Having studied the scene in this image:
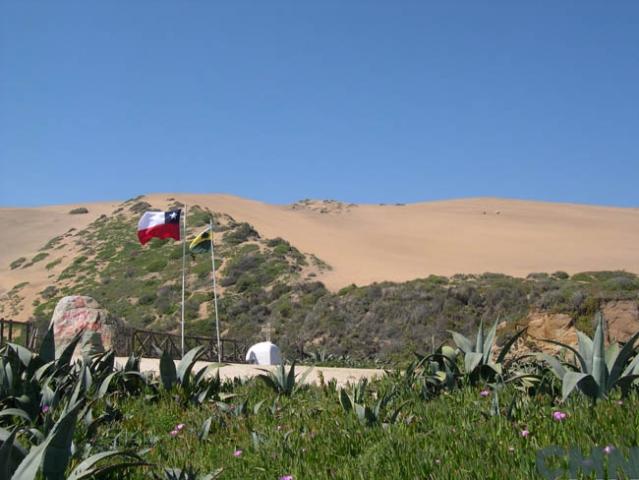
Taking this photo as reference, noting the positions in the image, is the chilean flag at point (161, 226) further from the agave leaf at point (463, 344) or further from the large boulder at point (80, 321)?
the agave leaf at point (463, 344)

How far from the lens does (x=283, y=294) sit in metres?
37.2

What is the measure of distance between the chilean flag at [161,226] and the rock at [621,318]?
A: 13.4m

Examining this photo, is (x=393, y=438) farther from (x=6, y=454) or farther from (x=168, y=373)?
(x=168, y=373)

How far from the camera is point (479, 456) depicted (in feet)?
13.5

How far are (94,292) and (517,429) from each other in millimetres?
42111

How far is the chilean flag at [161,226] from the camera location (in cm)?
2220

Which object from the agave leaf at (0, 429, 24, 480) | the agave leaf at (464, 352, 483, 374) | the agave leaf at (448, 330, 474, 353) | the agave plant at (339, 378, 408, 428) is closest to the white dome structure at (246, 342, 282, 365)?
the agave leaf at (448, 330, 474, 353)

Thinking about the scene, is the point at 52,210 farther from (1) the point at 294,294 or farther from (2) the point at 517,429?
(2) the point at 517,429

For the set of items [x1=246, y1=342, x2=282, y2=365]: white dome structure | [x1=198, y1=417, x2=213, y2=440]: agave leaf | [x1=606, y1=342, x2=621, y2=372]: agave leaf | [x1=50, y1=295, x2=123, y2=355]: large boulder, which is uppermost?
[x1=606, y1=342, x2=621, y2=372]: agave leaf

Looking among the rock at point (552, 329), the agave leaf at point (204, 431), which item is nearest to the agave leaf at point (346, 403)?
the agave leaf at point (204, 431)

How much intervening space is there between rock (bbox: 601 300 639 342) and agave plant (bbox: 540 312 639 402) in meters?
7.94

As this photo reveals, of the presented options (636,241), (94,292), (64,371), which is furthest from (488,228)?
(64,371)

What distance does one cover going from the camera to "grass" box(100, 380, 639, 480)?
4.07m

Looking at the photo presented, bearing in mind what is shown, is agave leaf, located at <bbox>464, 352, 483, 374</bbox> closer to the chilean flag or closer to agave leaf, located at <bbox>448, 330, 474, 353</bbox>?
agave leaf, located at <bbox>448, 330, 474, 353</bbox>
